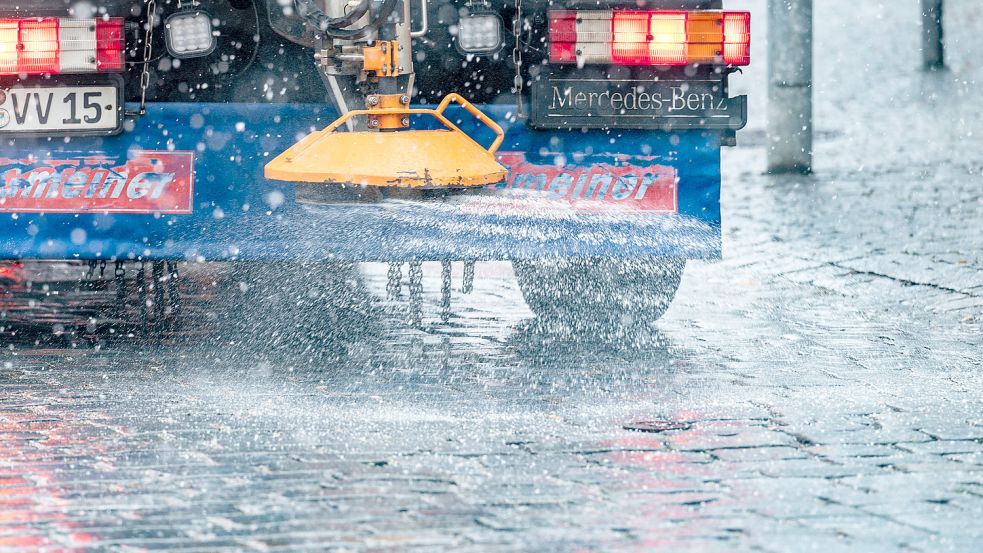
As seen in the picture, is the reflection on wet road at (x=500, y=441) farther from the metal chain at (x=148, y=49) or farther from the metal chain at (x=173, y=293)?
the metal chain at (x=148, y=49)

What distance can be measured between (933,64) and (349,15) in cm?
2013

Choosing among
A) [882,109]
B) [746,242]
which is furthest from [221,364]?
[882,109]

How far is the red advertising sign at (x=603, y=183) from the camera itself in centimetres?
637

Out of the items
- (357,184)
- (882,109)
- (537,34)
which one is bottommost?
(882,109)

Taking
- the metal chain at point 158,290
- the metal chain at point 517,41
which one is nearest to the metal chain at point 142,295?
the metal chain at point 158,290

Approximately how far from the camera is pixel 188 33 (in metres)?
6.45

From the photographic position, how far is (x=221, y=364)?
6172 mm

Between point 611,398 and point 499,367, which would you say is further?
point 499,367

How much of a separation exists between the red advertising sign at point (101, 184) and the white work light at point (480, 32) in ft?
4.03

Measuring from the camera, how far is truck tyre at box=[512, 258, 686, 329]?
709 centimetres

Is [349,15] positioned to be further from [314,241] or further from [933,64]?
[933,64]

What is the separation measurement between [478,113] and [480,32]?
0.43 metres

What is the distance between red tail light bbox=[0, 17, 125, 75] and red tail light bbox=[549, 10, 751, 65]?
1.76 m

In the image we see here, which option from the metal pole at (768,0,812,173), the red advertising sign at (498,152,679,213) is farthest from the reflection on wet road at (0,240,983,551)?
the metal pole at (768,0,812,173)
